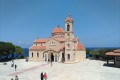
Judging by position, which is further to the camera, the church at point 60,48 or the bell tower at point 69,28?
the bell tower at point 69,28

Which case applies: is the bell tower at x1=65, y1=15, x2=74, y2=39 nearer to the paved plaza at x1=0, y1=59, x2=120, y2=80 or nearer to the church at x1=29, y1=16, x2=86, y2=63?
the church at x1=29, y1=16, x2=86, y2=63

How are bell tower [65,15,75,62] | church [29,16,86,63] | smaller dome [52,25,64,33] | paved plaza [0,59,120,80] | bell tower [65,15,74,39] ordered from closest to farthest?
paved plaza [0,59,120,80] → bell tower [65,15,75,62] → church [29,16,86,63] → bell tower [65,15,74,39] → smaller dome [52,25,64,33]

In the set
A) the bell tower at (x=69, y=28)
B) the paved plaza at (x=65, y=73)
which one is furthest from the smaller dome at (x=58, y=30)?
the paved plaza at (x=65, y=73)

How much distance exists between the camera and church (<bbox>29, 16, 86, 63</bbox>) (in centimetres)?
5100

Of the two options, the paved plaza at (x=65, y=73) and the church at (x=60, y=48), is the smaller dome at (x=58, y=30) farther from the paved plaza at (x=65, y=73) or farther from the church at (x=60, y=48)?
the paved plaza at (x=65, y=73)

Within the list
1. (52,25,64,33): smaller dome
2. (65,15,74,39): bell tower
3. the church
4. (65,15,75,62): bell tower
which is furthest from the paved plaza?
(52,25,64,33): smaller dome

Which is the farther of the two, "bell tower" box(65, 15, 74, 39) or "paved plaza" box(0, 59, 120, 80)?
"bell tower" box(65, 15, 74, 39)

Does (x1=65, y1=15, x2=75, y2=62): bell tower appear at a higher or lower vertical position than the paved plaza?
higher

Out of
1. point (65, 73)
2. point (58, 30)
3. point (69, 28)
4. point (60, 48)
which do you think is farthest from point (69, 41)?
point (65, 73)

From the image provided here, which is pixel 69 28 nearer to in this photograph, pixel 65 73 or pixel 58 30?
pixel 58 30

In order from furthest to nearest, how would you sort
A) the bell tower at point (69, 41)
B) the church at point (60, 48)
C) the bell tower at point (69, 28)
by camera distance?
the bell tower at point (69, 28), the church at point (60, 48), the bell tower at point (69, 41)

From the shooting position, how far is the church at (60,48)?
51.0 meters

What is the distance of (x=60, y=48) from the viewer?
54000 millimetres

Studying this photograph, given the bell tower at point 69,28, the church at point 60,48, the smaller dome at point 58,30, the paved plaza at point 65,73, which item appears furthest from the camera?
the smaller dome at point 58,30
